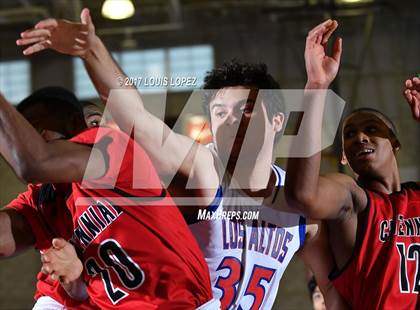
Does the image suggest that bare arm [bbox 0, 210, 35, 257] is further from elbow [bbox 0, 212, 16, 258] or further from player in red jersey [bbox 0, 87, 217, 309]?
player in red jersey [bbox 0, 87, 217, 309]

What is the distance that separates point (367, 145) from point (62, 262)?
1772 millimetres

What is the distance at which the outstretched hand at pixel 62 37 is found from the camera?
2.32 m

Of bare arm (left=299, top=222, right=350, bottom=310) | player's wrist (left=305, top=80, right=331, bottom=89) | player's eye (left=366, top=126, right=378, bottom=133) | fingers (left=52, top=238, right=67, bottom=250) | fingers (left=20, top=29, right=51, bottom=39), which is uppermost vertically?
fingers (left=20, top=29, right=51, bottom=39)

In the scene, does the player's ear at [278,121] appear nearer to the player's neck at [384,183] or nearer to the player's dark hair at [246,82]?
the player's dark hair at [246,82]

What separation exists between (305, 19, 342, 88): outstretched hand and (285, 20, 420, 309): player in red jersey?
0.46 metres

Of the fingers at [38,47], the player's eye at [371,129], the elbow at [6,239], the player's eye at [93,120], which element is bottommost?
the elbow at [6,239]

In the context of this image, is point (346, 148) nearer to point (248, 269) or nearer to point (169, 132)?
point (248, 269)

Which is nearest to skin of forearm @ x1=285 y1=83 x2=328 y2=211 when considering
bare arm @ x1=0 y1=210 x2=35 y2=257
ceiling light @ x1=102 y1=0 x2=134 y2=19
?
bare arm @ x1=0 y1=210 x2=35 y2=257

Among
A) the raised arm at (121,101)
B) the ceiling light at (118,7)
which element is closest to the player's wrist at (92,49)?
the raised arm at (121,101)

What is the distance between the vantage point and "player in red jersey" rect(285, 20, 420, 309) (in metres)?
3.33

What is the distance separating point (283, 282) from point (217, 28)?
5421mm

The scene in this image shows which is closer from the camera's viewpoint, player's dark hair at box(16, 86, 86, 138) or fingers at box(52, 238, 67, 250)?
fingers at box(52, 238, 67, 250)

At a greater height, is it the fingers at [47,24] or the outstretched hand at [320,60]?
the fingers at [47,24]

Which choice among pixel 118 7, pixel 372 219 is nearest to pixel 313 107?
pixel 372 219
